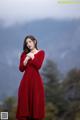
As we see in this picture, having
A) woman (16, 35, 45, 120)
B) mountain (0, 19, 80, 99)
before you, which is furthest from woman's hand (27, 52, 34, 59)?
mountain (0, 19, 80, 99)

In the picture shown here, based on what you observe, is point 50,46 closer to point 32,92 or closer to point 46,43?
point 46,43

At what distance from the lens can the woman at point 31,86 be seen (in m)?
3.44

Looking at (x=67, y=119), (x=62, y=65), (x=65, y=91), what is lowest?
(x=67, y=119)

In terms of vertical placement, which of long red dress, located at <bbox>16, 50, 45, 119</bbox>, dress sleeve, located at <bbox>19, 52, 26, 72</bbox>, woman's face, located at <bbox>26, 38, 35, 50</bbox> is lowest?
long red dress, located at <bbox>16, 50, 45, 119</bbox>

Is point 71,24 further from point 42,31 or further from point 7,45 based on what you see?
point 7,45

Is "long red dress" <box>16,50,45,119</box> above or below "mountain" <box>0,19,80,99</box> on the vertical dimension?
below

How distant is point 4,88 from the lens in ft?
11.7

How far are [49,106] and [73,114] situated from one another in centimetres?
22

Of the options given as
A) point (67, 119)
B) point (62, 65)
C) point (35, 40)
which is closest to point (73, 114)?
point (67, 119)

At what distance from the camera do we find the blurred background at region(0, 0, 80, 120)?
11.7 feet

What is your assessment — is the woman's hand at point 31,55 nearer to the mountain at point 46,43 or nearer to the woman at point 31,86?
the woman at point 31,86

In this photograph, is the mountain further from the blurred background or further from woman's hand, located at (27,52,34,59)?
woman's hand, located at (27,52,34,59)

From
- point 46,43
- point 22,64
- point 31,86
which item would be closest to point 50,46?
point 46,43

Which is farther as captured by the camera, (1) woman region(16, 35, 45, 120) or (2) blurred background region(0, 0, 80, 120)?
(2) blurred background region(0, 0, 80, 120)
